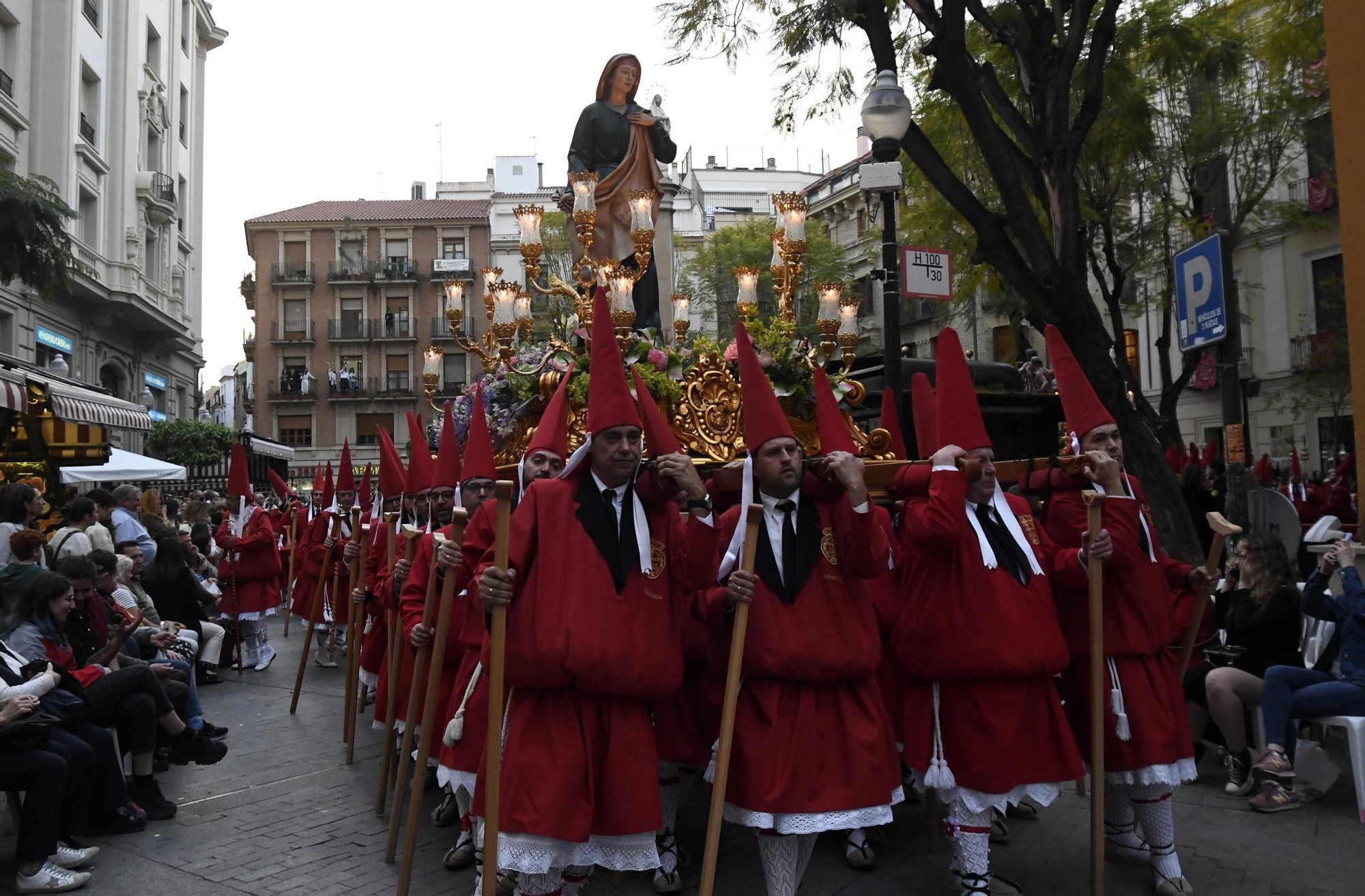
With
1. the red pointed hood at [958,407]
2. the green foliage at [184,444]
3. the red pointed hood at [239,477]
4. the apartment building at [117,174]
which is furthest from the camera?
the green foliage at [184,444]

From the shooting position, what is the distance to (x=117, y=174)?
30.3m

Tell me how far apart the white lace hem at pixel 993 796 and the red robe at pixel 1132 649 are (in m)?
0.55

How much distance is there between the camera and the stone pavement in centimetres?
501

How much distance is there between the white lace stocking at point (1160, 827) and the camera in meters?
4.73

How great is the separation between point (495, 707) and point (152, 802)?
3.97 m

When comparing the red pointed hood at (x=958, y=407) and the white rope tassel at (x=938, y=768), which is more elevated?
the red pointed hood at (x=958, y=407)

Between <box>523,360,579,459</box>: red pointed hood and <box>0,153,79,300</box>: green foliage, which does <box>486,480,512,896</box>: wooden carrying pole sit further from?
<box>0,153,79,300</box>: green foliage

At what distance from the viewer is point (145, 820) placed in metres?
6.36

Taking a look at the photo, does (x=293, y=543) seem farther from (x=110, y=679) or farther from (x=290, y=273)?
(x=290, y=273)

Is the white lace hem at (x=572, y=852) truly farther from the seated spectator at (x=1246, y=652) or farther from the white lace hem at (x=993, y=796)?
the seated spectator at (x=1246, y=652)

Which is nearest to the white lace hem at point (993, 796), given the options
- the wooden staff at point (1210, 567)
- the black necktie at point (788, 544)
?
the black necktie at point (788, 544)

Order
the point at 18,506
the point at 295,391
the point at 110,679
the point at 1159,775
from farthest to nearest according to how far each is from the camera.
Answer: the point at 295,391
the point at 18,506
the point at 110,679
the point at 1159,775

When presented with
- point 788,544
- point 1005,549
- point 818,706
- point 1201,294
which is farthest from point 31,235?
point 1201,294

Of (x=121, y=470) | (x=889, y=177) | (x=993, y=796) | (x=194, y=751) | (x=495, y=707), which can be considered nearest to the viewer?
(x=495, y=707)
